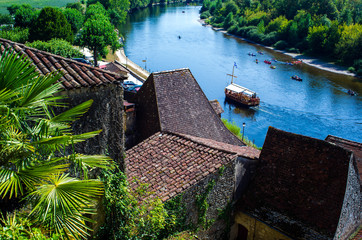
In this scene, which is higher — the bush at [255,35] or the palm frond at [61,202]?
the palm frond at [61,202]

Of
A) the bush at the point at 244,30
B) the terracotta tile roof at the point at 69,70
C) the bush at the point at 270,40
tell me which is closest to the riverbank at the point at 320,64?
the bush at the point at 270,40

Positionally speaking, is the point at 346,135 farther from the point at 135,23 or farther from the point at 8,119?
the point at 135,23

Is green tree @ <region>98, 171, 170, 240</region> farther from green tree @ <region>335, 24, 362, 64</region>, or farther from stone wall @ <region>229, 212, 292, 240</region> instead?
green tree @ <region>335, 24, 362, 64</region>

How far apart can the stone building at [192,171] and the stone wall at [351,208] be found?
3821 mm

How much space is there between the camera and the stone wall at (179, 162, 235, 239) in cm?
1306

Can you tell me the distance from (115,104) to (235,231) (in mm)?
8563

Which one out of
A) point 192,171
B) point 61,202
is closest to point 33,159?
point 61,202

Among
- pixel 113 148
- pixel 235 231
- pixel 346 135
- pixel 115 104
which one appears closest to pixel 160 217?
pixel 113 148

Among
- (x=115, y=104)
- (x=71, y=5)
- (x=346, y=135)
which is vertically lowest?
(x=346, y=135)

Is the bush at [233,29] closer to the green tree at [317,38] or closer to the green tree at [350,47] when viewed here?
the green tree at [317,38]

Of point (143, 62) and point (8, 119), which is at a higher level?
point (8, 119)

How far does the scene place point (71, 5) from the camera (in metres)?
96.4

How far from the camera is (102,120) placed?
418 inches

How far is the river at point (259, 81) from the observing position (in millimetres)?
45844
